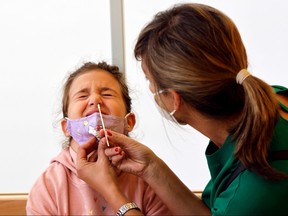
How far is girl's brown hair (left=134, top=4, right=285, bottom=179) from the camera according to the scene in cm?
107

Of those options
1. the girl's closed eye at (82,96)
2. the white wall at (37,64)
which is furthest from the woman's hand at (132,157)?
the white wall at (37,64)

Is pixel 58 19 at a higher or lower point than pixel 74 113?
higher

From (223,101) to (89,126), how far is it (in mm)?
527

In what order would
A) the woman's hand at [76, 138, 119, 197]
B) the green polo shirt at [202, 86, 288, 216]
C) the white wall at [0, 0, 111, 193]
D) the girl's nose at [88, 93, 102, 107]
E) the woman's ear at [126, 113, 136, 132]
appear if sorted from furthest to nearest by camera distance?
the white wall at [0, 0, 111, 193], the woman's ear at [126, 113, 136, 132], the girl's nose at [88, 93, 102, 107], the woman's hand at [76, 138, 119, 197], the green polo shirt at [202, 86, 288, 216]

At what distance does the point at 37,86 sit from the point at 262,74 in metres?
1.17

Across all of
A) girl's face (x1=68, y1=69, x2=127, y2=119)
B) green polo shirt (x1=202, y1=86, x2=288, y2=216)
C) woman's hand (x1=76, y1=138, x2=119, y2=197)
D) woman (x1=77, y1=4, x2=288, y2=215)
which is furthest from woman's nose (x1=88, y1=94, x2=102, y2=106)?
green polo shirt (x1=202, y1=86, x2=288, y2=216)

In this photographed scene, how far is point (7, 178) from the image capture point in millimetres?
1897

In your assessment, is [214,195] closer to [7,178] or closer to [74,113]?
[74,113]

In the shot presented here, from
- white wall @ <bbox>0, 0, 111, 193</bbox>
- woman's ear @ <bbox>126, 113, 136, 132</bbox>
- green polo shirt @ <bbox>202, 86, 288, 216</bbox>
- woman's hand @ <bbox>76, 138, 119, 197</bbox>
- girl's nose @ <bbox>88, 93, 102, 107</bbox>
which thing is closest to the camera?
green polo shirt @ <bbox>202, 86, 288, 216</bbox>

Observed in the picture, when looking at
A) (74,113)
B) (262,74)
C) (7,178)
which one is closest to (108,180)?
(74,113)

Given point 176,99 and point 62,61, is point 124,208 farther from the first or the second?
point 62,61

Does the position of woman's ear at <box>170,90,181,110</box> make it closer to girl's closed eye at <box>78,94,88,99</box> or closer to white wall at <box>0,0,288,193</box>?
girl's closed eye at <box>78,94,88,99</box>

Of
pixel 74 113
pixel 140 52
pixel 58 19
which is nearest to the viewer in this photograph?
pixel 140 52

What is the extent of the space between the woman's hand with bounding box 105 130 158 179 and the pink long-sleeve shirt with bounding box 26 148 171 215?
118mm
